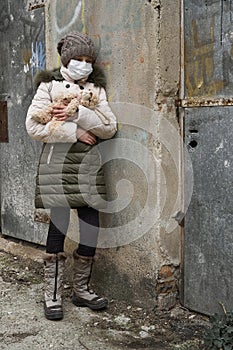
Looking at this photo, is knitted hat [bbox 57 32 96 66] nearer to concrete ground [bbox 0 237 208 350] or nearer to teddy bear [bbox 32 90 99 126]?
teddy bear [bbox 32 90 99 126]

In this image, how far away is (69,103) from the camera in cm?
351

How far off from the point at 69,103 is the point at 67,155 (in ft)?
Result: 1.07

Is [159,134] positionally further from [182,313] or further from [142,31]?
[182,313]

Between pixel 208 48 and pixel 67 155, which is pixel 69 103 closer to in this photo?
pixel 67 155

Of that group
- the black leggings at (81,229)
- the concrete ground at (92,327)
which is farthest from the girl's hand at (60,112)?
the concrete ground at (92,327)

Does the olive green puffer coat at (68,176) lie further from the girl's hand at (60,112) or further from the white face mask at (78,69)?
the white face mask at (78,69)

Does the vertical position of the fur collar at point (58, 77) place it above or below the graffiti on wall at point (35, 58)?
below

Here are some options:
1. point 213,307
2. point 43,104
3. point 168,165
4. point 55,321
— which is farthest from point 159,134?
point 55,321

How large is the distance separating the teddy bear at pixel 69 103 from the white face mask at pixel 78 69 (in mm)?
104

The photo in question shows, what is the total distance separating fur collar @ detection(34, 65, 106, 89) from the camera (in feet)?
11.9

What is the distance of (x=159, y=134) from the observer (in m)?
3.54

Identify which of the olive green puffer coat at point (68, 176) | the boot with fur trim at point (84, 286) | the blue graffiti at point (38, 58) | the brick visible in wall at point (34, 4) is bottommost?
the boot with fur trim at point (84, 286)

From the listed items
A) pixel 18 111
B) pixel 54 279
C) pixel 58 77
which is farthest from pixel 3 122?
pixel 54 279

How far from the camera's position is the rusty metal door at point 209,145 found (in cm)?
329
